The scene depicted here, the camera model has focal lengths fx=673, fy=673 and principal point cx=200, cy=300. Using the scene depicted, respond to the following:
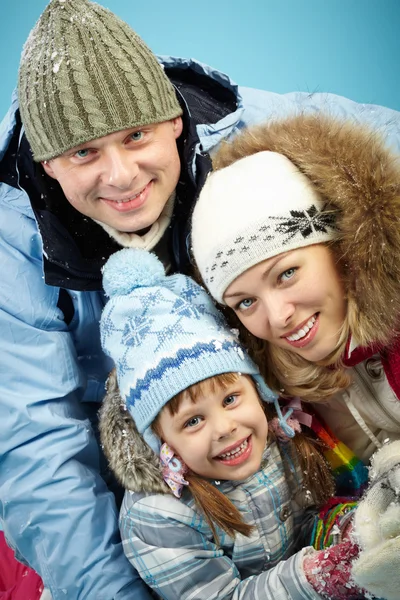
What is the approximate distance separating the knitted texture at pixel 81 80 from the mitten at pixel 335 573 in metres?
0.75

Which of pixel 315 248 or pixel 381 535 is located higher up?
→ pixel 315 248

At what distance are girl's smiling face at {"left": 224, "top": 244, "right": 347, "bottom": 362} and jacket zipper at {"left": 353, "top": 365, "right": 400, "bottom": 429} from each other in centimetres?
9

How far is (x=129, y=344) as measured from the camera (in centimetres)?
107

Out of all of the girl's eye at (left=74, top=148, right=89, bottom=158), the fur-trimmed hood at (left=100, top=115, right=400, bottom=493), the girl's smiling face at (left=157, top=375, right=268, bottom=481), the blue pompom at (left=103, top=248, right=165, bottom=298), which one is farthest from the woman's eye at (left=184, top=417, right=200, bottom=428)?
the girl's eye at (left=74, top=148, right=89, bottom=158)

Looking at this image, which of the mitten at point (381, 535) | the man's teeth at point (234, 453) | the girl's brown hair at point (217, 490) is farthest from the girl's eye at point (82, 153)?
the mitten at point (381, 535)

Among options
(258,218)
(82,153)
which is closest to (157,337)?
(258,218)

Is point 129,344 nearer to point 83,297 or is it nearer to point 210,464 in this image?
point 210,464

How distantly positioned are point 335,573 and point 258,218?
528 millimetres

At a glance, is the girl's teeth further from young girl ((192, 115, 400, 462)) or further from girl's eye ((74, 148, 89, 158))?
girl's eye ((74, 148, 89, 158))

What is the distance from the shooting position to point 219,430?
1.02m

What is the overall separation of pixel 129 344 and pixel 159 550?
33 centimetres

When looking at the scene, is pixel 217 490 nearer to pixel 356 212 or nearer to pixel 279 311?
pixel 279 311

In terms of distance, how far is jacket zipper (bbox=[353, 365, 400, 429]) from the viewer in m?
1.11

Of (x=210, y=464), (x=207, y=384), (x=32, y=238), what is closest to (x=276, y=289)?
(x=207, y=384)
